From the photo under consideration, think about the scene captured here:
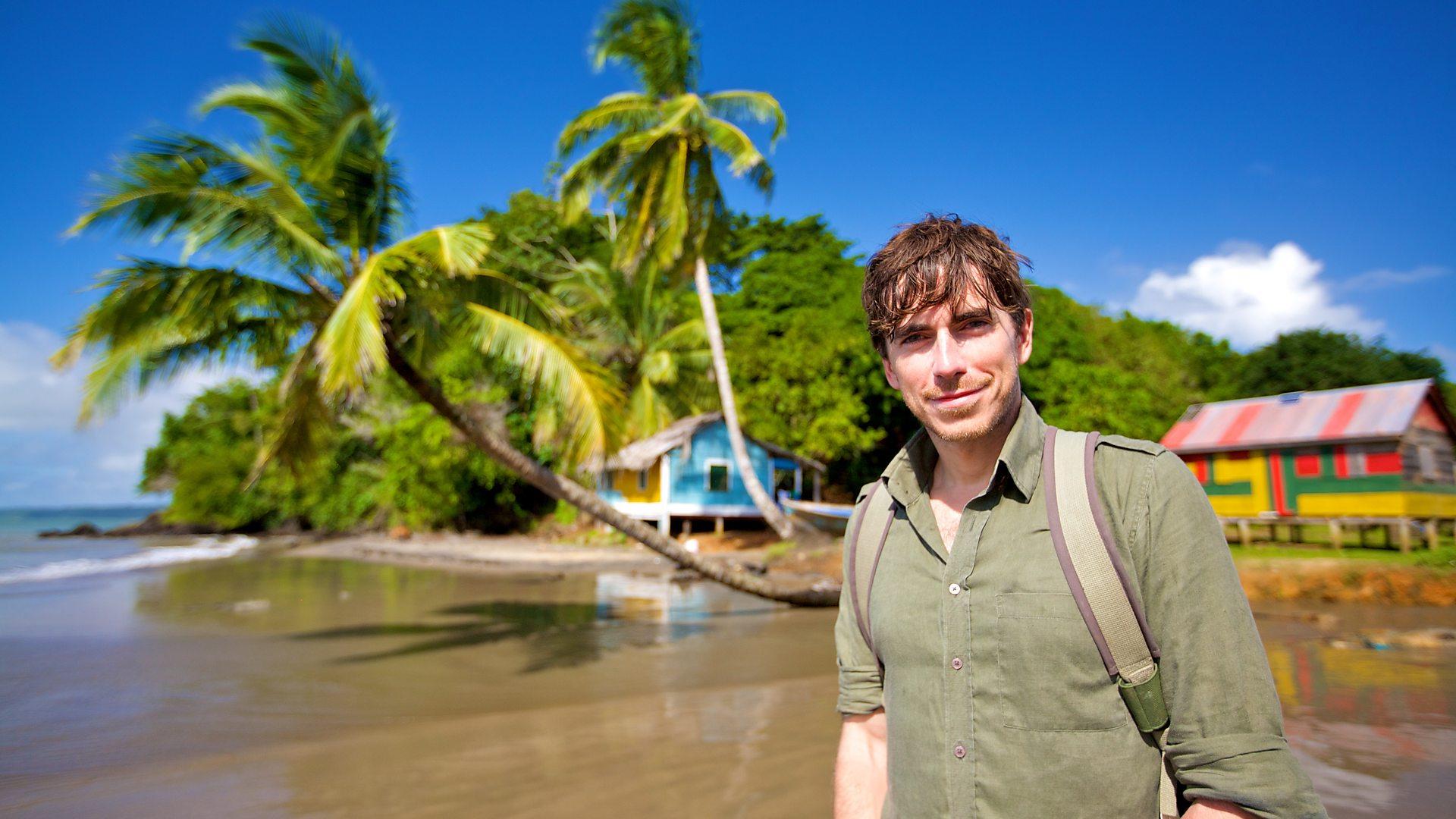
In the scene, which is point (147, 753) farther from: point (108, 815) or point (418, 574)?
point (418, 574)

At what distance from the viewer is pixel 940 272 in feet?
5.27

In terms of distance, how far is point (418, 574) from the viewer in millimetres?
18031

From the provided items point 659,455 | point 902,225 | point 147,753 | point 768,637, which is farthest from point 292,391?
point 659,455

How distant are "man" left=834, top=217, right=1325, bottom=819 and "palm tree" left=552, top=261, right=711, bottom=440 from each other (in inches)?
922

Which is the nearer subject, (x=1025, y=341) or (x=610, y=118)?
(x=1025, y=341)

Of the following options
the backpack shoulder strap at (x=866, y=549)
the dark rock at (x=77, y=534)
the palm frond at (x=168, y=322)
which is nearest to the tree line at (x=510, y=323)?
the palm frond at (x=168, y=322)

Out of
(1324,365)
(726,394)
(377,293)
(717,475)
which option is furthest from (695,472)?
(1324,365)

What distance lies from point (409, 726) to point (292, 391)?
14.8 feet

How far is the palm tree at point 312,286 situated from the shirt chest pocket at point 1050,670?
7139 mm

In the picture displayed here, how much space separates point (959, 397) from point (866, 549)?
0.43 metres

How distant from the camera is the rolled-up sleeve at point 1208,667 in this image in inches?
47.1

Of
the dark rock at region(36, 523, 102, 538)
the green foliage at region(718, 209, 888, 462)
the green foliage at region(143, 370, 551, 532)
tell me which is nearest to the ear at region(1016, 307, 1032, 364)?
the green foliage at region(718, 209, 888, 462)

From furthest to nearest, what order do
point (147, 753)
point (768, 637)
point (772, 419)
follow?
1. point (772, 419)
2. point (768, 637)
3. point (147, 753)

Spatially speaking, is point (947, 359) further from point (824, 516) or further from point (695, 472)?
point (695, 472)
